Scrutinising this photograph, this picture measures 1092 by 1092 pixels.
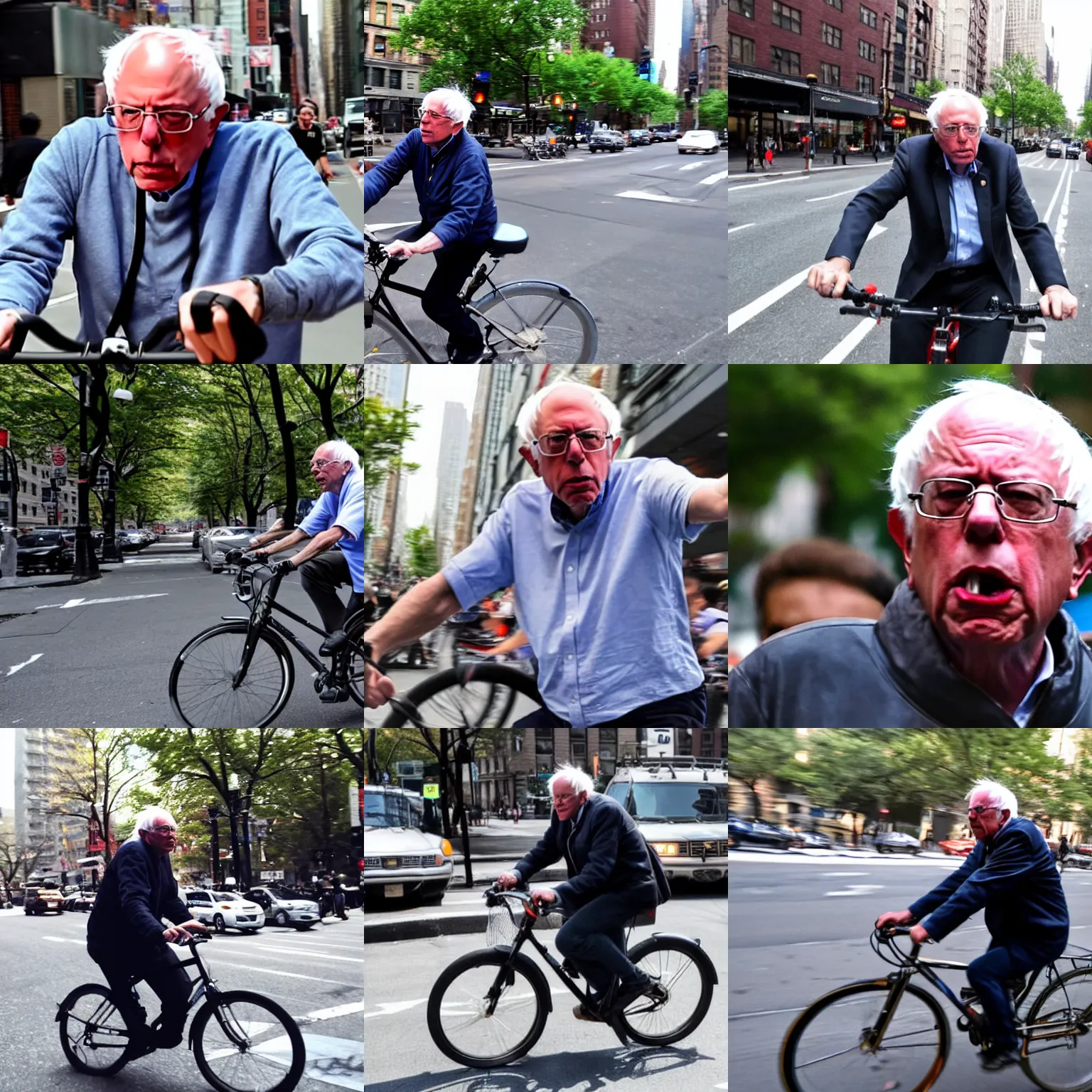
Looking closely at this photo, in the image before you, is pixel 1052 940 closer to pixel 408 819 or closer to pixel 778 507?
pixel 778 507

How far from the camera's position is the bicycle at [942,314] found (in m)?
→ 5.27

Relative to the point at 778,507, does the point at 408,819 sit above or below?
below

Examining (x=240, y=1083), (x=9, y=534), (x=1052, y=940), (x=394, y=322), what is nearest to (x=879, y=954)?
(x=1052, y=940)

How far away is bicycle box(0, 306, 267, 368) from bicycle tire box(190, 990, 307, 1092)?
8.68 ft

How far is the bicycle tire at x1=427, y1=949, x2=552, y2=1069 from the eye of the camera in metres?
5.68

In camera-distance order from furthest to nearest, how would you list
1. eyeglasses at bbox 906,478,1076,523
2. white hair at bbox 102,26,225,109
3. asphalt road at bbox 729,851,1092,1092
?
asphalt road at bbox 729,851,1092,1092, eyeglasses at bbox 906,478,1076,523, white hair at bbox 102,26,225,109

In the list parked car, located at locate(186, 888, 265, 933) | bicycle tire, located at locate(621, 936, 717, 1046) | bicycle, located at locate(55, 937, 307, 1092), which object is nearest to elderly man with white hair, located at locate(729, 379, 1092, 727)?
bicycle tire, located at locate(621, 936, 717, 1046)

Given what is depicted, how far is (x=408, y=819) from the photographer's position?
5.88 metres

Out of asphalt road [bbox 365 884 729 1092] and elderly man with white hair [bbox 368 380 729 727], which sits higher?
elderly man with white hair [bbox 368 380 729 727]

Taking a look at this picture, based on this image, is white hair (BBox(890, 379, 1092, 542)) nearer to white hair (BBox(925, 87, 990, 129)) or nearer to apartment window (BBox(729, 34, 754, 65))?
white hair (BBox(925, 87, 990, 129))

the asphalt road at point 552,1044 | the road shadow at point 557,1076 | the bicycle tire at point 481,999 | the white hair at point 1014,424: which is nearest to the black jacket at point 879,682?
the white hair at point 1014,424

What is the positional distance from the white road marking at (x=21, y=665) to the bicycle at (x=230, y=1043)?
141 cm

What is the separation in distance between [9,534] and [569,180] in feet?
8.94

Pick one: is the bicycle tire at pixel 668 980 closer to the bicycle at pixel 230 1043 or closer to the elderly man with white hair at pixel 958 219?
the bicycle at pixel 230 1043
